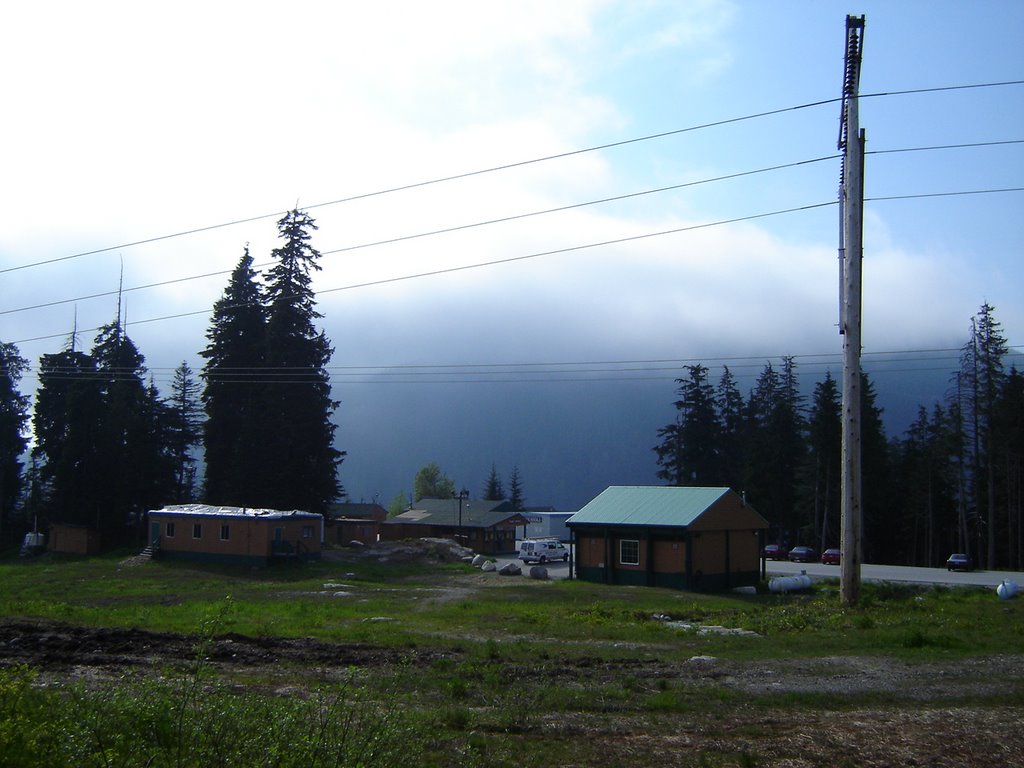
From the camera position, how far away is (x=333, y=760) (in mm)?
7059

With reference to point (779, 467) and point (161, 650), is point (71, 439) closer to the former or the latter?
point (161, 650)

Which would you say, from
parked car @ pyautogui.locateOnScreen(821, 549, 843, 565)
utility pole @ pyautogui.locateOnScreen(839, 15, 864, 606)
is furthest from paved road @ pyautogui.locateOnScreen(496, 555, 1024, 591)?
utility pole @ pyautogui.locateOnScreen(839, 15, 864, 606)

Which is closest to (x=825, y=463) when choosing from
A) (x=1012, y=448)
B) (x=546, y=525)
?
(x=1012, y=448)

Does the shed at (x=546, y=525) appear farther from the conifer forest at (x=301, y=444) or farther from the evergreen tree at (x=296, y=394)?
the evergreen tree at (x=296, y=394)

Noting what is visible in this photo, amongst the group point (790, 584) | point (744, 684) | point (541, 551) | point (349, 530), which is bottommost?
point (541, 551)

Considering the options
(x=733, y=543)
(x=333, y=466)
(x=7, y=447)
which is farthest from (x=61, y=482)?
(x=733, y=543)

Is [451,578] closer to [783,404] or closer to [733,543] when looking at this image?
[733,543]

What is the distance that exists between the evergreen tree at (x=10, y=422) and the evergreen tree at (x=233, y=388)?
15.9 m

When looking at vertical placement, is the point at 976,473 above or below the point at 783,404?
below

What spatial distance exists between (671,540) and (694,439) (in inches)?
1689

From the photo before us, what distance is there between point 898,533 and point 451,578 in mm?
52227

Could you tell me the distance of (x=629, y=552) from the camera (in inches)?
1714

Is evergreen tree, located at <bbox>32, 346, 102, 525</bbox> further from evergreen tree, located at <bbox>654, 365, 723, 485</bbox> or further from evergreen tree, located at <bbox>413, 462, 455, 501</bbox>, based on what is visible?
evergreen tree, located at <bbox>413, 462, 455, 501</bbox>

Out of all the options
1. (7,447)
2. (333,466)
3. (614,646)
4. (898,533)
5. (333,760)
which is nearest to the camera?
(333,760)
